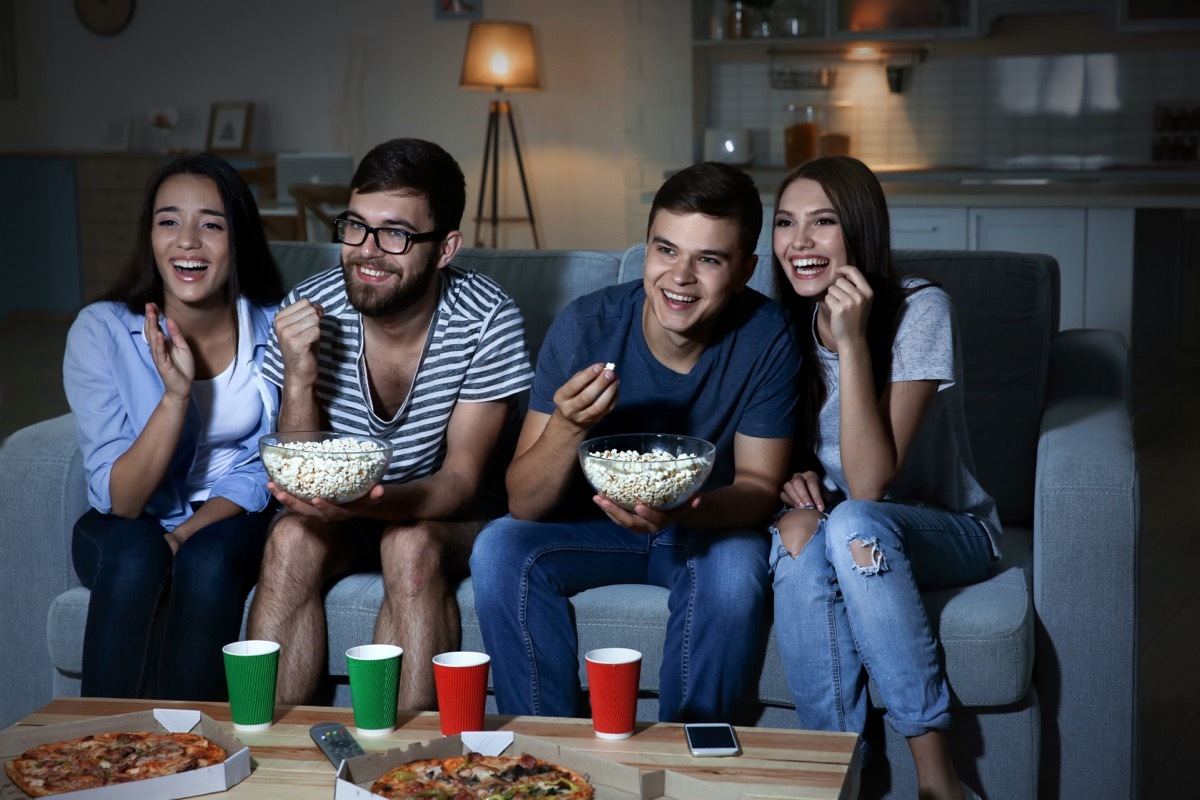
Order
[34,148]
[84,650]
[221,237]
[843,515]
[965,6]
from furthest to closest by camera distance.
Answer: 1. [34,148]
2. [965,6]
3. [221,237]
4. [84,650]
5. [843,515]

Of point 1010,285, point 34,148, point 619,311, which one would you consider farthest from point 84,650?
point 34,148

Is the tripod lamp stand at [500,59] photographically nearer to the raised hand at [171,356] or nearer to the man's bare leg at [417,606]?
the raised hand at [171,356]

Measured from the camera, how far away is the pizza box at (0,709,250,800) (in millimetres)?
1277

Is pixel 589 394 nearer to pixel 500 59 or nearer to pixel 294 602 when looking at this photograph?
pixel 294 602

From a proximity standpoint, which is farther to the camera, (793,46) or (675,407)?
(793,46)

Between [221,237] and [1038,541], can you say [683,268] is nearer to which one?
[1038,541]

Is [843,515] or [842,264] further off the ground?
[842,264]

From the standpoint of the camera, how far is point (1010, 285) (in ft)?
7.73

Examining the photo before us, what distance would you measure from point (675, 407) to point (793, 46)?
13.5 ft

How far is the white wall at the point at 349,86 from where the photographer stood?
6559 millimetres

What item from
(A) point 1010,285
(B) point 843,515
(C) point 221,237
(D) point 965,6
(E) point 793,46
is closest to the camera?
(B) point 843,515

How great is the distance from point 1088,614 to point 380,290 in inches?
45.0

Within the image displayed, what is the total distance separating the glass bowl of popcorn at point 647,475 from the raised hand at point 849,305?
276 mm

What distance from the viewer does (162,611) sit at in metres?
1.98
